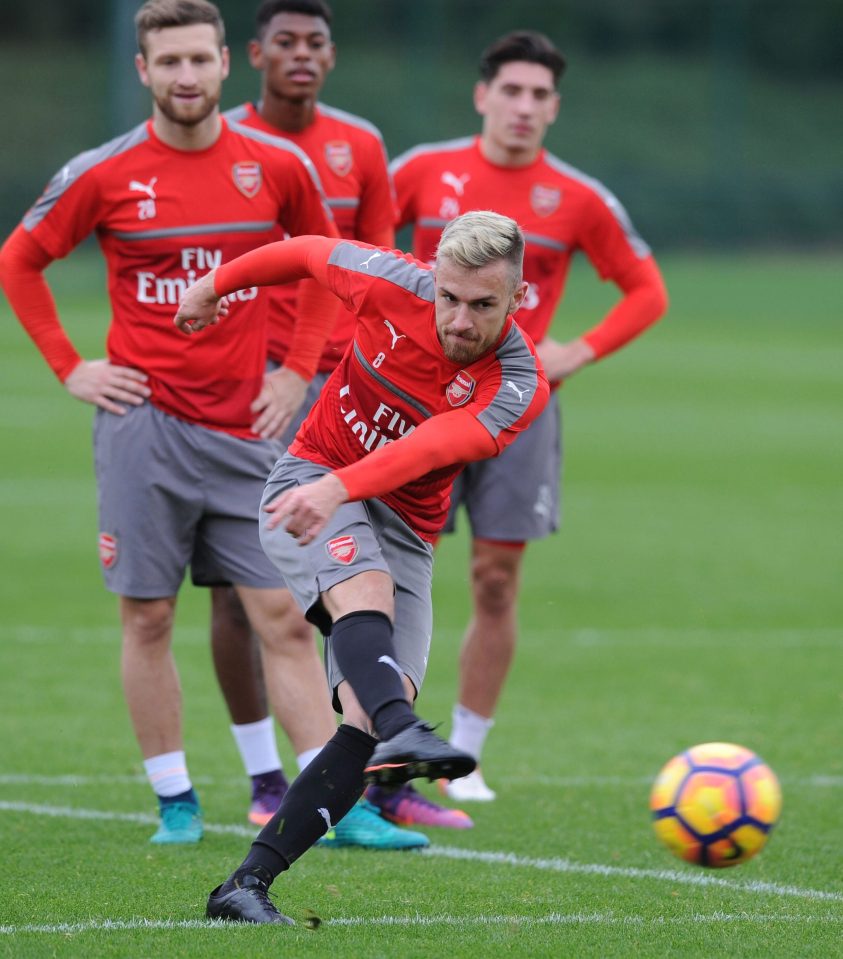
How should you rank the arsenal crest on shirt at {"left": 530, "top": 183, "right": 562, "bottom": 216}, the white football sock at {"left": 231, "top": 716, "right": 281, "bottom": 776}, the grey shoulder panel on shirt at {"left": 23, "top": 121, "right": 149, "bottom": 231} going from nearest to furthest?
the grey shoulder panel on shirt at {"left": 23, "top": 121, "right": 149, "bottom": 231}, the white football sock at {"left": 231, "top": 716, "right": 281, "bottom": 776}, the arsenal crest on shirt at {"left": 530, "top": 183, "right": 562, "bottom": 216}

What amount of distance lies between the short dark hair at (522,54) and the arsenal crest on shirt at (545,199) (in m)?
0.47

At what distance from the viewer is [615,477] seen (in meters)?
17.4

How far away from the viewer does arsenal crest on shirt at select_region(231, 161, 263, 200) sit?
6.06 meters

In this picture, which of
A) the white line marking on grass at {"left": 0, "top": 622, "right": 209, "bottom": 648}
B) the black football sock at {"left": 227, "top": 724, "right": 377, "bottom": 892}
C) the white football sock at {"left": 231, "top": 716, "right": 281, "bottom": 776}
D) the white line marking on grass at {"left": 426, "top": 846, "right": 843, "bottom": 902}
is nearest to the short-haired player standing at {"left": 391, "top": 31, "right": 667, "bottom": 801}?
the white football sock at {"left": 231, "top": 716, "right": 281, "bottom": 776}

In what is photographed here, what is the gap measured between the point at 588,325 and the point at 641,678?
21843 mm

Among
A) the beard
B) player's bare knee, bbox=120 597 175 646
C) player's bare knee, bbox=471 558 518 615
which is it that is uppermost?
the beard

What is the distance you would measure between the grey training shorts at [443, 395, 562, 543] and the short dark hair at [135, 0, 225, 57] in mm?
2197

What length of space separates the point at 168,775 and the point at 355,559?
163cm

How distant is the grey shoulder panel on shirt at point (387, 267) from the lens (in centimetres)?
495

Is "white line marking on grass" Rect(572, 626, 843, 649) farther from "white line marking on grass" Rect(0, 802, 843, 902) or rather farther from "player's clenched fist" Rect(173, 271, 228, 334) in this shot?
"player's clenched fist" Rect(173, 271, 228, 334)

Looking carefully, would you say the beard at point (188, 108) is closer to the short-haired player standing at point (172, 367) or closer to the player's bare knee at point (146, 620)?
the short-haired player standing at point (172, 367)

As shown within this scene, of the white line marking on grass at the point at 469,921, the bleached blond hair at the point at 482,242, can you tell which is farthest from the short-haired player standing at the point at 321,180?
the bleached blond hair at the point at 482,242

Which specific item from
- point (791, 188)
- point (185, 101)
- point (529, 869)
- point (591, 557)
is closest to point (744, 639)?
point (591, 557)

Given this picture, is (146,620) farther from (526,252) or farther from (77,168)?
(526,252)
